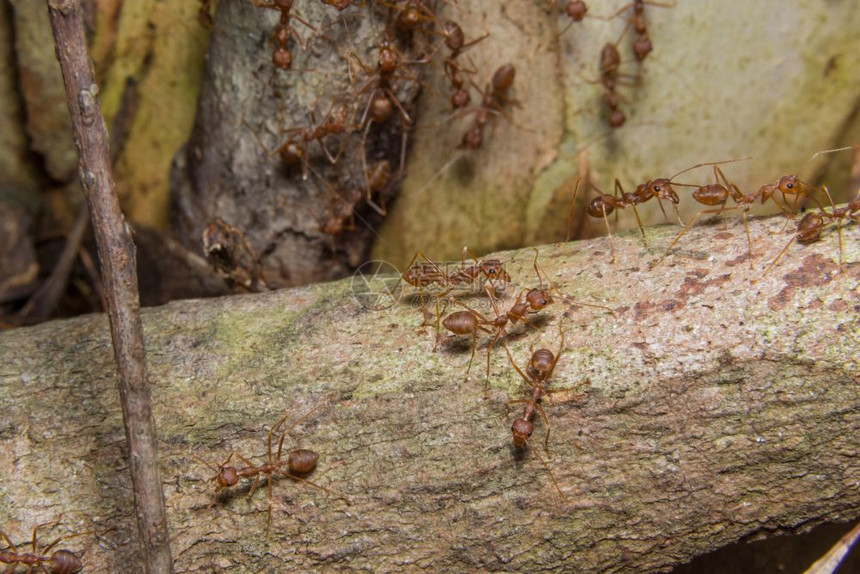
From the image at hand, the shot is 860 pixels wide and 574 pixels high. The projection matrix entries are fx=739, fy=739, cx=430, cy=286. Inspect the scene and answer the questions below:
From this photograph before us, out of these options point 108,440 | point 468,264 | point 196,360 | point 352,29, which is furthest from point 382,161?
point 108,440

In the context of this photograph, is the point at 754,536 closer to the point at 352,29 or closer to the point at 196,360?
the point at 196,360

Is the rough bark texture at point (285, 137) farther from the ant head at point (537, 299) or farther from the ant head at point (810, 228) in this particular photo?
the ant head at point (810, 228)

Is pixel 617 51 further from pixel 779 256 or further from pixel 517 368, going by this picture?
pixel 517 368

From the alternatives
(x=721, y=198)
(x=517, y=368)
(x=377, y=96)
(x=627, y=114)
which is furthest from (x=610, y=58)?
(x=517, y=368)

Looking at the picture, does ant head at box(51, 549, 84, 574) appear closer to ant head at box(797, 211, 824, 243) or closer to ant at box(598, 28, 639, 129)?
Answer: ant head at box(797, 211, 824, 243)

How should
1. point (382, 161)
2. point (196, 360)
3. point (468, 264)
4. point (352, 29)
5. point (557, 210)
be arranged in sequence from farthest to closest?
point (557, 210) → point (382, 161) → point (352, 29) → point (468, 264) → point (196, 360)

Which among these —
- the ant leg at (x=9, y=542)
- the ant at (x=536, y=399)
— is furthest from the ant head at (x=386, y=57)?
the ant leg at (x=9, y=542)
